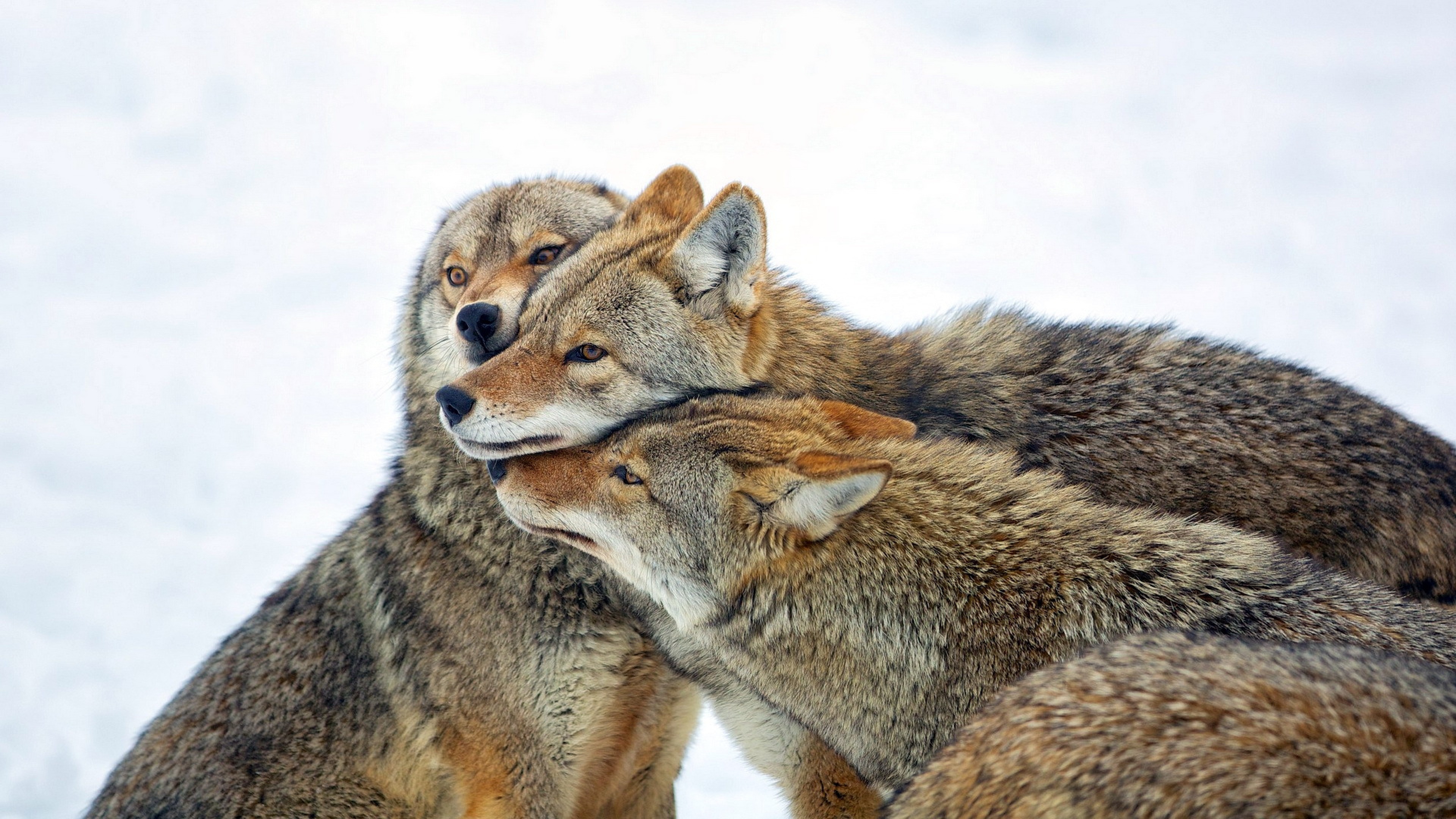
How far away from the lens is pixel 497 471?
4.91 m

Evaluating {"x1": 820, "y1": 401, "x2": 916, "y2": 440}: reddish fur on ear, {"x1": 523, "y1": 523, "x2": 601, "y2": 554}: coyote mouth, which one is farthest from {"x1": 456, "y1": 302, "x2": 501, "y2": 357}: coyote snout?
{"x1": 820, "y1": 401, "x2": 916, "y2": 440}: reddish fur on ear

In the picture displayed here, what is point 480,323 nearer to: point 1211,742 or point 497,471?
point 497,471

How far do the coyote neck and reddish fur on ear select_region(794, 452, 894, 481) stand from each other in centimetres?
84

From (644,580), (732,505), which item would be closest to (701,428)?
(732,505)

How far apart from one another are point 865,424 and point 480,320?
2.03 m

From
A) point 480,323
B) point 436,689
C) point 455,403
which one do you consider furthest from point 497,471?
point 436,689

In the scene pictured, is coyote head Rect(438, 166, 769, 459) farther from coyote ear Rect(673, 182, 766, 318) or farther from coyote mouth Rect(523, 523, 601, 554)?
coyote mouth Rect(523, 523, 601, 554)

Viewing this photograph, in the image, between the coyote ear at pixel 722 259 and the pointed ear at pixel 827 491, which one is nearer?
the pointed ear at pixel 827 491

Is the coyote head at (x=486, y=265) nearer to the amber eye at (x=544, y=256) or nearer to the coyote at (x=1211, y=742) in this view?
the amber eye at (x=544, y=256)

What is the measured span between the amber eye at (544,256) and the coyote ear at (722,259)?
1.21 meters

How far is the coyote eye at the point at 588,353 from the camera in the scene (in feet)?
17.4

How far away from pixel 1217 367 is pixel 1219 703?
10.2 feet

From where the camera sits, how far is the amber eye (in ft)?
20.9

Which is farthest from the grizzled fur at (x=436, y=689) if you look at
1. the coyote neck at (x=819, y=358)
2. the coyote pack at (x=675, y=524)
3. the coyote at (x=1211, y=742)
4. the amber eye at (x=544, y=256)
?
the coyote at (x=1211, y=742)
